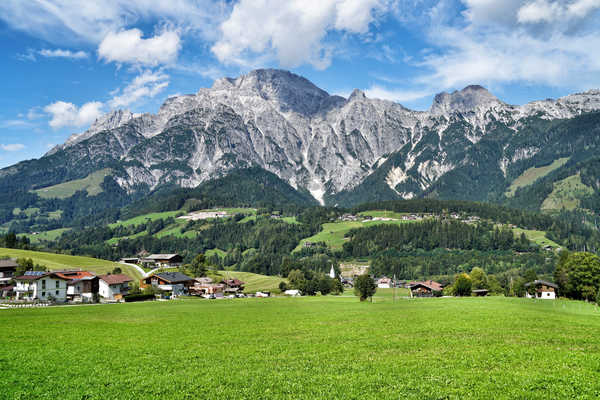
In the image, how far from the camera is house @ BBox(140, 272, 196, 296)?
432ft

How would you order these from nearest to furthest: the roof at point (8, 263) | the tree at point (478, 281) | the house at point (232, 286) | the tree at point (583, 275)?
the tree at point (583, 275)
the roof at point (8, 263)
the house at point (232, 286)
the tree at point (478, 281)

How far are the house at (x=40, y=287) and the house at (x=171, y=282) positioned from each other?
1096 inches

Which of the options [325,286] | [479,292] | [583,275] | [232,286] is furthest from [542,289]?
[232,286]

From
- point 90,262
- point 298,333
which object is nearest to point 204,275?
point 90,262

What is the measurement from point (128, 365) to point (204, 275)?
141 m

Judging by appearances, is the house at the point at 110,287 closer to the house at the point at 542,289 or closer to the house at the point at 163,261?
the house at the point at 163,261

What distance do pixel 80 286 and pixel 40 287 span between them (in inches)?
360

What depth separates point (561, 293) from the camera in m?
112

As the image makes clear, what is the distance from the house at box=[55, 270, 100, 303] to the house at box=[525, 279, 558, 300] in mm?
124911

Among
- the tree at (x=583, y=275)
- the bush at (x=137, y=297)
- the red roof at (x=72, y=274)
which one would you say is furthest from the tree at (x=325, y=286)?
the red roof at (x=72, y=274)

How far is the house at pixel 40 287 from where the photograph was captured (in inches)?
3984

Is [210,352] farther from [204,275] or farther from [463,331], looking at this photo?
[204,275]

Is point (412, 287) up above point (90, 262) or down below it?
below

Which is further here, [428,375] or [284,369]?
[284,369]
